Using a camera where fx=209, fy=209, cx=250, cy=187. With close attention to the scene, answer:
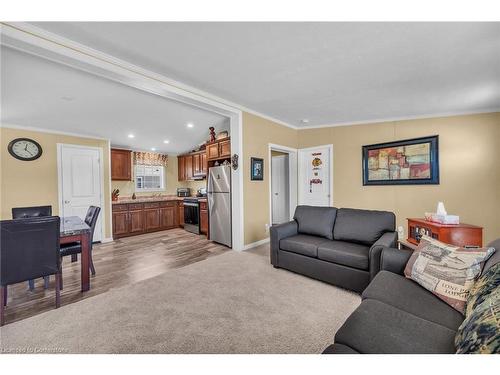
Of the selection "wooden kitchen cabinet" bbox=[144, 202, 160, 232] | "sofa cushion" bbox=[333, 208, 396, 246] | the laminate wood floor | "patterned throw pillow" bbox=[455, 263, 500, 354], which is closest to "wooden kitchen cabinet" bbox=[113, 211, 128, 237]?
the laminate wood floor

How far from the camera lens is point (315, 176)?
4957mm

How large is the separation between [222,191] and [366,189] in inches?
118

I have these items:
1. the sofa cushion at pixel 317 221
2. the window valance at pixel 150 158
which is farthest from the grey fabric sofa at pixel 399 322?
the window valance at pixel 150 158

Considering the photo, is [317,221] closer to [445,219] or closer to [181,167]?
[445,219]

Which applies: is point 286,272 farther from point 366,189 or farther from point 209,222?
point 366,189

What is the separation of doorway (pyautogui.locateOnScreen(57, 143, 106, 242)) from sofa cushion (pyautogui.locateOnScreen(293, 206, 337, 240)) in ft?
14.2

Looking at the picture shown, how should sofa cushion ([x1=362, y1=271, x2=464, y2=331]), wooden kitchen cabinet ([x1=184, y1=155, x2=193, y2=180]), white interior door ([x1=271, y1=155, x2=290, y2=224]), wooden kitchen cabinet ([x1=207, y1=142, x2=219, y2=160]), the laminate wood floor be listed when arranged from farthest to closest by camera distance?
wooden kitchen cabinet ([x1=184, y1=155, x2=193, y2=180])
white interior door ([x1=271, y1=155, x2=290, y2=224])
wooden kitchen cabinet ([x1=207, y1=142, x2=219, y2=160])
the laminate wood floor
sofa cushion ([x1=362, y1=271, x2=464, y2=331])

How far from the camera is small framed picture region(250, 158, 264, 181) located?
4.04 metres

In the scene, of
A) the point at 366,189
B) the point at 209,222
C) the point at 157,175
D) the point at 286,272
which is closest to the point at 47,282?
the point at 209,222

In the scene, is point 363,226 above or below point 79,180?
below

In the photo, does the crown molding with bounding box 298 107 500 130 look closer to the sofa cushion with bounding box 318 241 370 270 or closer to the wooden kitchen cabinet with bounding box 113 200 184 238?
the sofa cushion with bounding box 318 241 370 270

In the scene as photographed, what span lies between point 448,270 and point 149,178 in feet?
21.8

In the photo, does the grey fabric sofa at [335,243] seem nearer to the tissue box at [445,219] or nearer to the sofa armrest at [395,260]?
the sofa armrest at [395,260]

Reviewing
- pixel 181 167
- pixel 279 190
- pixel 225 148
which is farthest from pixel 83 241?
pixel 279 190
